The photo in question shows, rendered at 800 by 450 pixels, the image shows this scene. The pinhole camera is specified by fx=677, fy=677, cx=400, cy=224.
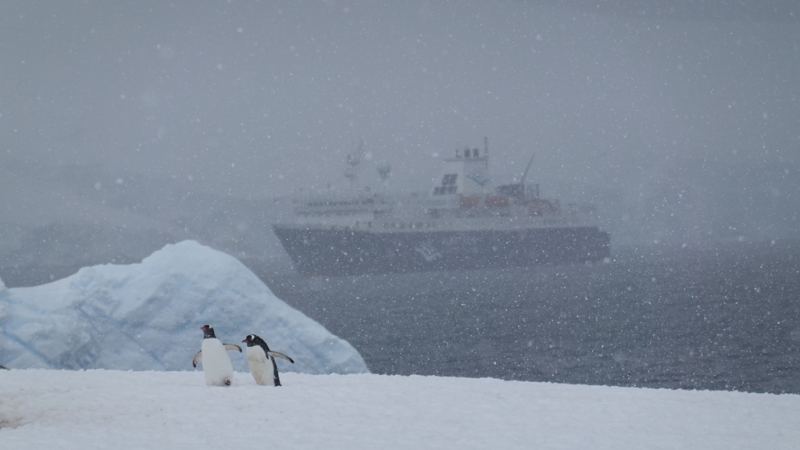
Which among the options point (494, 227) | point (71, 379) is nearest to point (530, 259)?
point (494, 227)

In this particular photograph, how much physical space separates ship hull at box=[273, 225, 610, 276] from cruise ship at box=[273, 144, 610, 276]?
10 centimetres

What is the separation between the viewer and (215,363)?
577cm

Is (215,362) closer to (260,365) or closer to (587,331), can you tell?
(260,365)

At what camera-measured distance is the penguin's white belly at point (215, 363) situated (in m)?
5.77

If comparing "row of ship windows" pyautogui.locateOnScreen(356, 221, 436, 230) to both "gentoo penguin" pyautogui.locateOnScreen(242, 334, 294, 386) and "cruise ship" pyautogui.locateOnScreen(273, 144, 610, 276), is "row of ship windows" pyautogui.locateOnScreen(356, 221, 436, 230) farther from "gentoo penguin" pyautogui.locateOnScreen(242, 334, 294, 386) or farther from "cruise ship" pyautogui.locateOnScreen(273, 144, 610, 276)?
"gentoo penguin" pyautogui.locateOnScreen(242, 334, 294, 386)

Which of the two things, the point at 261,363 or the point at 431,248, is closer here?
the point at 261,363

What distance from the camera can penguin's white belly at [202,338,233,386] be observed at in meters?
5.77

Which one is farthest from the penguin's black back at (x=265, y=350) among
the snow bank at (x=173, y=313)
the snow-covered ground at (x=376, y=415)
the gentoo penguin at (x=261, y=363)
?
the snow bank at (x=173, y=313)

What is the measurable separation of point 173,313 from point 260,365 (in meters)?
6.74

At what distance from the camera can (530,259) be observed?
249ft

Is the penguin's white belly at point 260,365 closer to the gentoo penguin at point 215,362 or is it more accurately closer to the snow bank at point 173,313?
the gentoo penguin at point 215,362

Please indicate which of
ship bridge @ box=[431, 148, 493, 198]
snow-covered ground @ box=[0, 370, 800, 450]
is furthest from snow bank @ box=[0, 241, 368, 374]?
ship bridge @ box=[431, 148, 493, 198]

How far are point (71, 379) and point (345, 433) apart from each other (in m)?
3.49

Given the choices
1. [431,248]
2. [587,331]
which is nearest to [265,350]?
[587,331]
